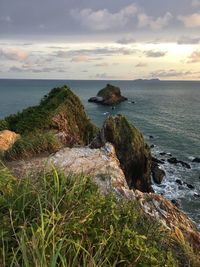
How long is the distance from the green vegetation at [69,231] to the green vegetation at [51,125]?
8562 millimetres

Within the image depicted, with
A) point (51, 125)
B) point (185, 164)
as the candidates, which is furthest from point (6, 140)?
point (185, 164)

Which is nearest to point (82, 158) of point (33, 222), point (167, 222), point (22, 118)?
point (167, 222)

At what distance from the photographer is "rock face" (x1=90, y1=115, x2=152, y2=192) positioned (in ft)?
101

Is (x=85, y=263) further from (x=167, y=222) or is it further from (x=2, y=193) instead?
(x=167, y=222)

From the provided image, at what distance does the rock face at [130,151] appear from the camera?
3091cm

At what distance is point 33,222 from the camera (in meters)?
6.34

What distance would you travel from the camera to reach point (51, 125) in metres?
30.7

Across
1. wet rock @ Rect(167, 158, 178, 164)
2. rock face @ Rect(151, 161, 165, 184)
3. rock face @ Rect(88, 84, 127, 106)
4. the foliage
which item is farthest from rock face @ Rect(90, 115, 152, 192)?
rock face @ Rect(88, 84, 127, 106)

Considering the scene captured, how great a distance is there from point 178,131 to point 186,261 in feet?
226

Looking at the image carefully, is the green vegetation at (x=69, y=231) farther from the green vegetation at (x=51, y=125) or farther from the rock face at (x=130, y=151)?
the rock face at (x=130, y=151)

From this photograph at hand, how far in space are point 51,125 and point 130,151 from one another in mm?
6568

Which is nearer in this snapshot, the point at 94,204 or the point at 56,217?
the point at 56,217

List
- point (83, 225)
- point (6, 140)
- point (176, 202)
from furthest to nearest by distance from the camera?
point (176, 202) → point (6, 140) → point (83, 225)

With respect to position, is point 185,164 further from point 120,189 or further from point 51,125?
point 120,189
